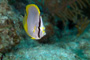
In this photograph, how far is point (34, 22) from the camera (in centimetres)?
155

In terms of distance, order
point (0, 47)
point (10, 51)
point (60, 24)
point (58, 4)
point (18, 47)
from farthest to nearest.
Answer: point (60, 24), point (58, 4), point (18, 47), point (10, 51), point (0, 47)

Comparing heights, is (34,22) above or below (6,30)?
above

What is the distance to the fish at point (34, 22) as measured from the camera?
1.54m

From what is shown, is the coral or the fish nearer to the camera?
the fish

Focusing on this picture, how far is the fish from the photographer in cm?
154

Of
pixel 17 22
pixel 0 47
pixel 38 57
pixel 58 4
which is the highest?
pixel 58 4

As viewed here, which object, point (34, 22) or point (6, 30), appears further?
point (6, 30)

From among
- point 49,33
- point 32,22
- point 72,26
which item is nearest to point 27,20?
point 32,22

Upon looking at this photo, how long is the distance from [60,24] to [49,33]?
1675 millimetres

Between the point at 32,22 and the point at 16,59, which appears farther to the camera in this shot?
the point at 16,59

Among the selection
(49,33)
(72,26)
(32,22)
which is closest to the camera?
(32,22)

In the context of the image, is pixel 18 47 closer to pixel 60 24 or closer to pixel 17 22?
pixel 17 22

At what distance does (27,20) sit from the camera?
1.57 meters

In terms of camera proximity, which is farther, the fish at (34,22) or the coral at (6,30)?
the coral at (6,30)
